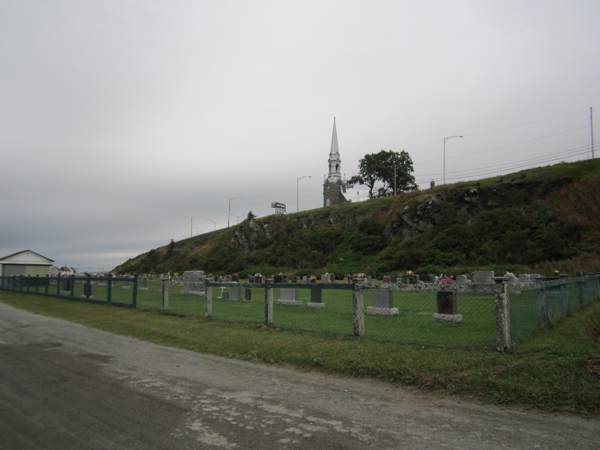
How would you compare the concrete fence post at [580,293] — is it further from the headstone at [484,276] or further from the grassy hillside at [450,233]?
the grassy hillside at [450,233]

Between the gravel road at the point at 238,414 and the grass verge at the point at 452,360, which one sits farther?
the grass verge at the point at 452,360

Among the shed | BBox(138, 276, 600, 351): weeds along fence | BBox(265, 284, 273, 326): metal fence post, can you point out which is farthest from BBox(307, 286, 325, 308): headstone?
the shed

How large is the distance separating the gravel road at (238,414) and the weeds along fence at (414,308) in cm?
257

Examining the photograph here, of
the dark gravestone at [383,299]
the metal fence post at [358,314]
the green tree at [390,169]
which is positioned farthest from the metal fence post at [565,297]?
the green tree at [390,169]

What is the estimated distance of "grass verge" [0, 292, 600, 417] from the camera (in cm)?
518

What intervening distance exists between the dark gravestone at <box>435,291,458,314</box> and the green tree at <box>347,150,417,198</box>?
69.4 meters

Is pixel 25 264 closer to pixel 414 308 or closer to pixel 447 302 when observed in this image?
pixel 414 308

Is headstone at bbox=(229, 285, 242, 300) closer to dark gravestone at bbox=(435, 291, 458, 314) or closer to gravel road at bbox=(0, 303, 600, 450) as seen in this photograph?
dark gravestone at bbox=(435, 291, 458, 314)

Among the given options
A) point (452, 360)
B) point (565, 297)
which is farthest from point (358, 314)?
point (565, 297)

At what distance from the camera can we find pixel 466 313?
41.7 feet

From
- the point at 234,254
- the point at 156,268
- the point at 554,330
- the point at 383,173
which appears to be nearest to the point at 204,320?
the point at 554,330

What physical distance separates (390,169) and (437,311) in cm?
6972

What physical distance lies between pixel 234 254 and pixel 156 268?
1701 centimetres

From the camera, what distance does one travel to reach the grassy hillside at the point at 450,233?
33.5 m
